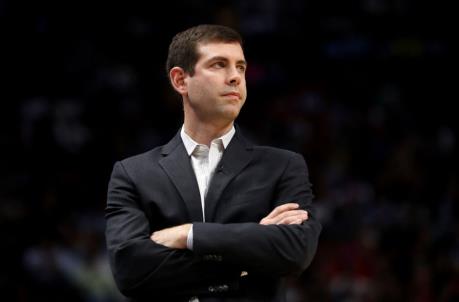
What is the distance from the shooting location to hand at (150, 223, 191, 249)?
3.09 m

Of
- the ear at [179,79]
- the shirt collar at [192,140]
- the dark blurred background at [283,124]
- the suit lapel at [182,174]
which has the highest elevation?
the ear at [179,79]

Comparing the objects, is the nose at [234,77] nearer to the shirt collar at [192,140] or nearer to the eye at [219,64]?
the eye at [219,64]

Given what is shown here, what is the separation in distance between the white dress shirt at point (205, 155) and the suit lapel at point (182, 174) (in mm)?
26

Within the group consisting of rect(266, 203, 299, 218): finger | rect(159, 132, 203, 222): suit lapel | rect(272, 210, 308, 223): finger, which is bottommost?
rect(272, 210, 308, 223): finger

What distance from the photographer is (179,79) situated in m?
3.38

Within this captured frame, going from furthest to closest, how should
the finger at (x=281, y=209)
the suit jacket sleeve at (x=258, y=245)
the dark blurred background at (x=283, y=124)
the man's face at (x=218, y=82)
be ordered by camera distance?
the dark blurred background at (x=283, y=124)
the man's face at (x=218, y=82)
the finger at (x=281, y=209)
the suit jacket sleeve at (x=258, y=245)

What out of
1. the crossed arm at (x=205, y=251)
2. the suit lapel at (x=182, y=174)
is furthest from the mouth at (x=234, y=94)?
the crossed arm at (x=205, y=251)

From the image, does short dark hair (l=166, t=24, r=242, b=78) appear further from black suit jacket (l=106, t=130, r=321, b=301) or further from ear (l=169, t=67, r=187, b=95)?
black suit jacket (l=106, t=130, r=321, b=301)

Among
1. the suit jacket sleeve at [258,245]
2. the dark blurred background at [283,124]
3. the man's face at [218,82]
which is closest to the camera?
the suit jacket sleeve at [258,245]

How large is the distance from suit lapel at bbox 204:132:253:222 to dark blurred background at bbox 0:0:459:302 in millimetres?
4038

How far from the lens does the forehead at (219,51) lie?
3.27 meters

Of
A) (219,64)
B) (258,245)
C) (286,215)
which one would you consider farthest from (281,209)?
(219,64)

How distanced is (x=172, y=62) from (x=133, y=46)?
6227 millimetres

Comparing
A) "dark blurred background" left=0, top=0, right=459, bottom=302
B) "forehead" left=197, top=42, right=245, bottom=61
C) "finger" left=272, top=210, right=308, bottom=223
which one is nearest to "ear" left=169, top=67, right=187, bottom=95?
"forehead" left=197, top=42, right=245, bottom=61
